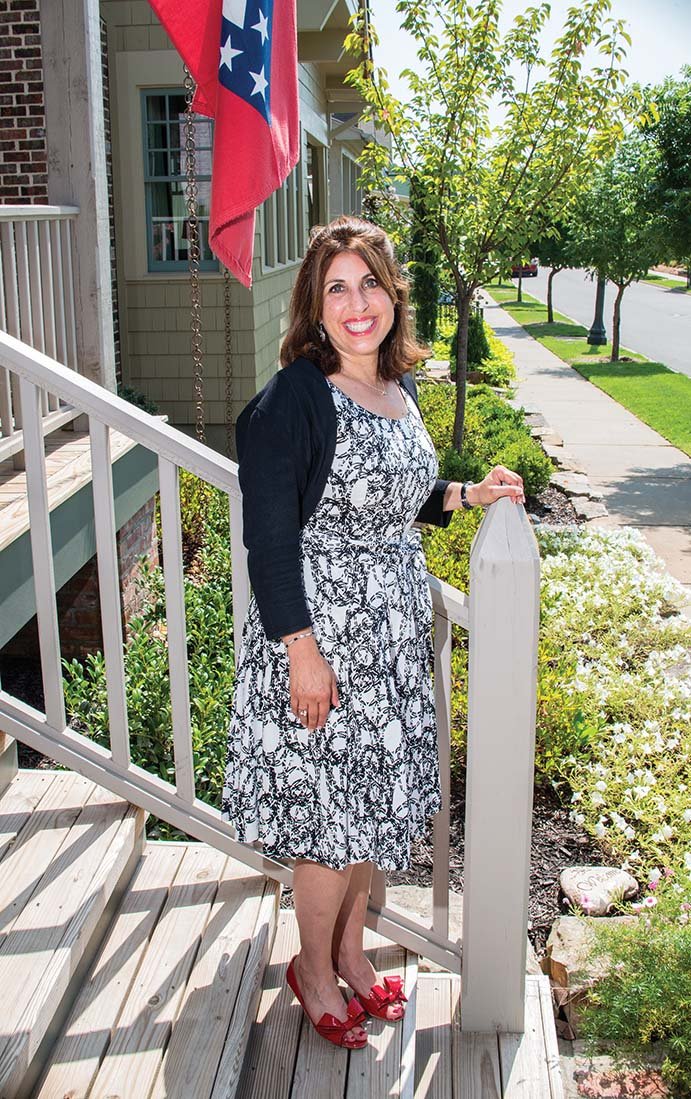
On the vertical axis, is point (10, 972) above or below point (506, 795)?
below

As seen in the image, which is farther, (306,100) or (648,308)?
(648,308)

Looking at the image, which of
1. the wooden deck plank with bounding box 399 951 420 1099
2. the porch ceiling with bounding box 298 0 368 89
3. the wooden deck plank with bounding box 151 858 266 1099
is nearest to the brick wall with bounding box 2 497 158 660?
the wooden deck plank with bounding box 151 858 266 1099

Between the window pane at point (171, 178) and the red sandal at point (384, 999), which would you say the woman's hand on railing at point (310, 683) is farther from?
the window pane at point (171, 178)

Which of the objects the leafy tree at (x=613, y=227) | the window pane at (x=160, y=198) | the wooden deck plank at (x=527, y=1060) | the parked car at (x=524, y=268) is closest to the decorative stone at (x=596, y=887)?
the wooden deck plank at (x=527, y=1060)

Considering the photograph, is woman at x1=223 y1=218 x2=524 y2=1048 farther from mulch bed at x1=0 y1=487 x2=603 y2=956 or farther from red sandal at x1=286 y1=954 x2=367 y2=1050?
mulch bed at x1=0 y1=487 x2=603 y2=956

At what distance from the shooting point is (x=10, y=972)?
7.07ft

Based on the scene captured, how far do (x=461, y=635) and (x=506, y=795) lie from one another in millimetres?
3066

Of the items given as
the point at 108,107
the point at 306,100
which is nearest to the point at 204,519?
the point at 108,107

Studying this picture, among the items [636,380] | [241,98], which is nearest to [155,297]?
[241,98]

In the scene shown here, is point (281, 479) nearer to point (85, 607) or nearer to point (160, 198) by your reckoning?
point (85, 607)

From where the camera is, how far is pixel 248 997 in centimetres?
232

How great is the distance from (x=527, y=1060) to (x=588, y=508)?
245 inches

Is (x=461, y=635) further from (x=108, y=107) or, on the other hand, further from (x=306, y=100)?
(x=306, y=100)

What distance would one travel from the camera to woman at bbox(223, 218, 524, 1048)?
2.10 m
